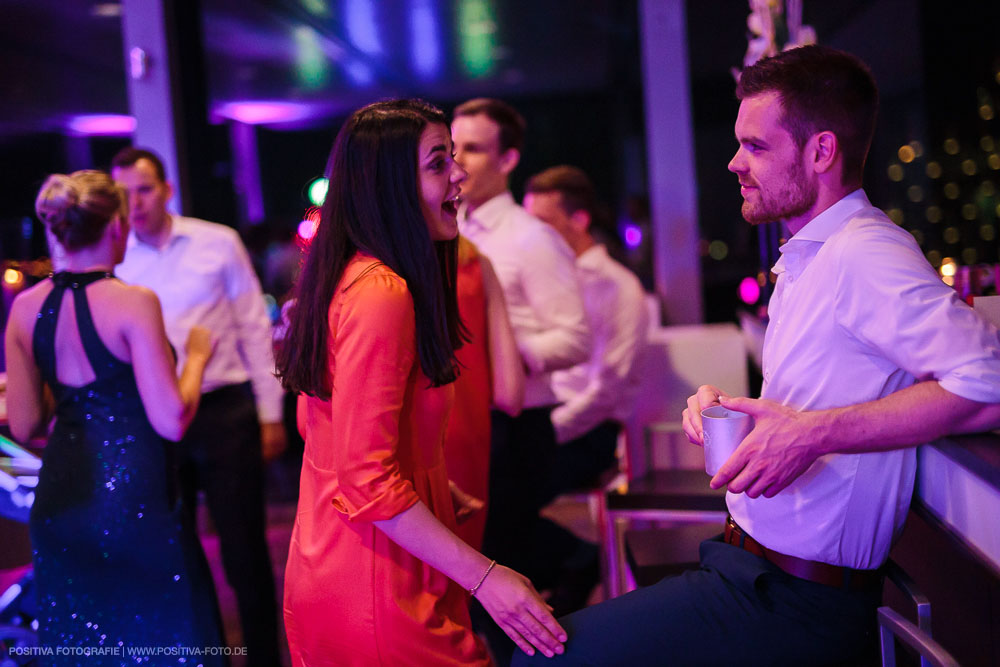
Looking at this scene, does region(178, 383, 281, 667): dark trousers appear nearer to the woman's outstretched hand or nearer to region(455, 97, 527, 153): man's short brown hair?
region(455, 97, 527, 153): man's short brown hair

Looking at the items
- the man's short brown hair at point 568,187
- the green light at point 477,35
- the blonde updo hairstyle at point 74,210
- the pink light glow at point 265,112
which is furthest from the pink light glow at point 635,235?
the blonde updo hairstyle at point 74,210

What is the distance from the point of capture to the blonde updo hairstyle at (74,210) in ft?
7.04

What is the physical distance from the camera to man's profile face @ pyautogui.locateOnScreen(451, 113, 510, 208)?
291 centimetres

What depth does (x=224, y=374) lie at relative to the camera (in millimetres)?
3016

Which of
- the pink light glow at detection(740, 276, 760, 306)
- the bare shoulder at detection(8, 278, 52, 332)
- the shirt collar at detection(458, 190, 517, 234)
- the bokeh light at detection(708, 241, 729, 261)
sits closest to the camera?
the bare shoulder at detection(8, 278, 52, 332)

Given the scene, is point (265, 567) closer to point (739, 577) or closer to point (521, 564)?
point (521, 564)

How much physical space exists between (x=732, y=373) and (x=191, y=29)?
3.73 meters

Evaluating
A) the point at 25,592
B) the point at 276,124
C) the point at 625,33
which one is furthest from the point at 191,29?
the point at 276,124

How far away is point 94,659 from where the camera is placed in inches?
87.9

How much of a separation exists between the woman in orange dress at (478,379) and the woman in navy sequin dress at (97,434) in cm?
71

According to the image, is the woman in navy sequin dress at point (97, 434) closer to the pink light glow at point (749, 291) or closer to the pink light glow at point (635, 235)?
the pink light glow at point (749, 291)

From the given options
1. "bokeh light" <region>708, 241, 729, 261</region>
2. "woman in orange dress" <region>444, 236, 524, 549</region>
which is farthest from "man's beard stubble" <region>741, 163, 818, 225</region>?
"bokeh light" <region>708, 241, 729, 261</region>

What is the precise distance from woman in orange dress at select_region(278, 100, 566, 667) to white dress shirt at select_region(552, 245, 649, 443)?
2.05m

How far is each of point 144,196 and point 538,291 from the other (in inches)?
58.8
